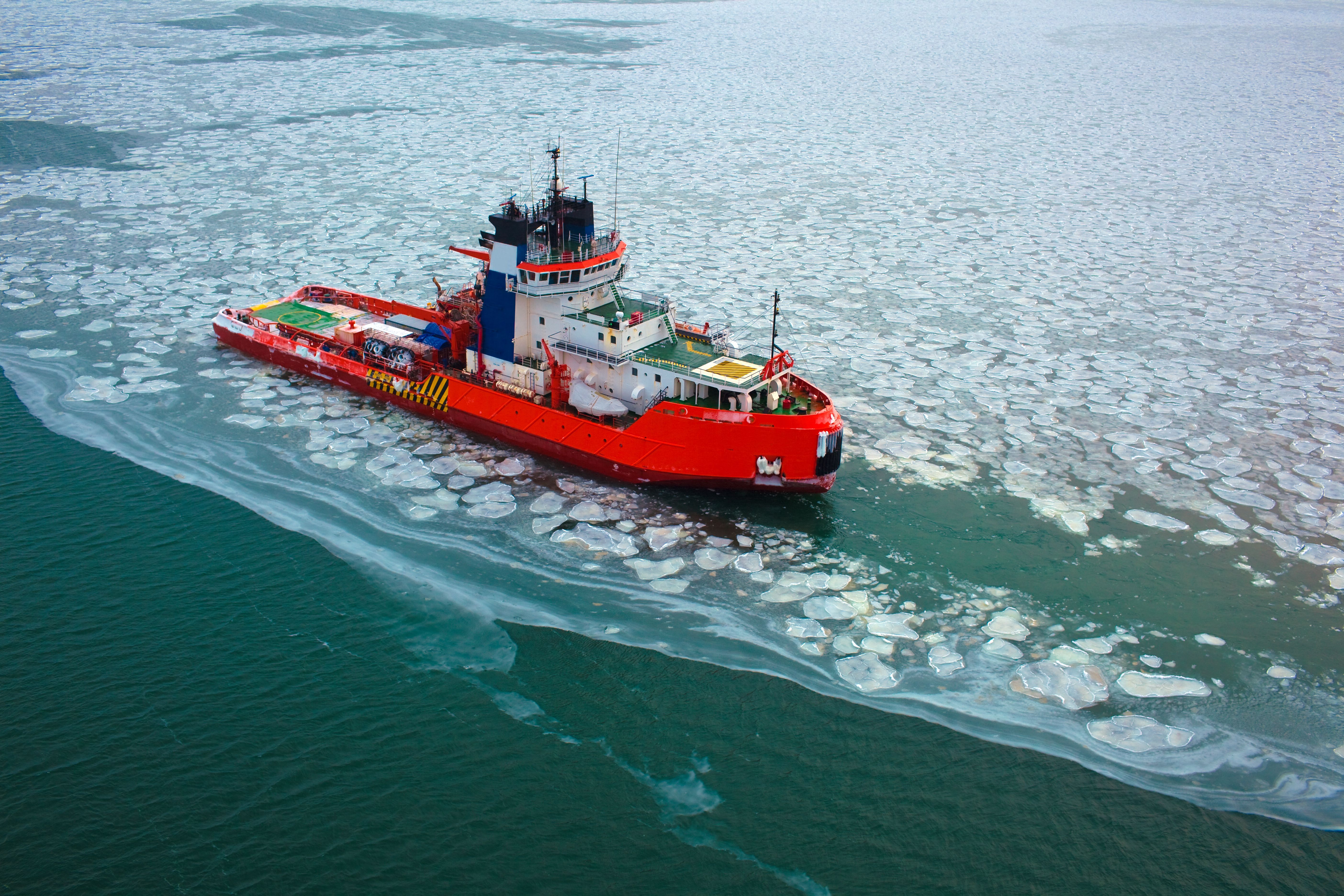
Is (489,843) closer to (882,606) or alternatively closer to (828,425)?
(882,606)

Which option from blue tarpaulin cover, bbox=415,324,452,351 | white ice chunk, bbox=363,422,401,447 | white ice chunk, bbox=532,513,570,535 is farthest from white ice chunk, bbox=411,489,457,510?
blue tarpaulin cover, bbox=415,324,452,351

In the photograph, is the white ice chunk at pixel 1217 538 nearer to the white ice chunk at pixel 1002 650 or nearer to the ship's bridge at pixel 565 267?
the white ice chunk at pixel 1002 650

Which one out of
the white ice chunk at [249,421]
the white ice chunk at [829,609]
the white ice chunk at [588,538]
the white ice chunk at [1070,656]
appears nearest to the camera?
the white ice chunk at [1070,656]

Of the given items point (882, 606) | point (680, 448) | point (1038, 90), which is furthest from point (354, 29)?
point (882, 606)

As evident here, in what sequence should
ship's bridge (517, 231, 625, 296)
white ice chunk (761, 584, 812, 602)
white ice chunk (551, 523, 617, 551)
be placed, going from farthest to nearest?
1. ship's bridge (517, 231, 625, 296)
2. white ice chunk (551, 523, 617, 551)
3. white ice chunk (761, 584, 812, 602)

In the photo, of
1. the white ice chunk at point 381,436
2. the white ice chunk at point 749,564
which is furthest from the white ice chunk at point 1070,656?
the white ice chunk at point 381,436

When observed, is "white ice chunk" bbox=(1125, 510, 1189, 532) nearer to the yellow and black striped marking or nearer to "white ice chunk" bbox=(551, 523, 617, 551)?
"white ice chunk" bbox=(551, 523, 617, 551)
